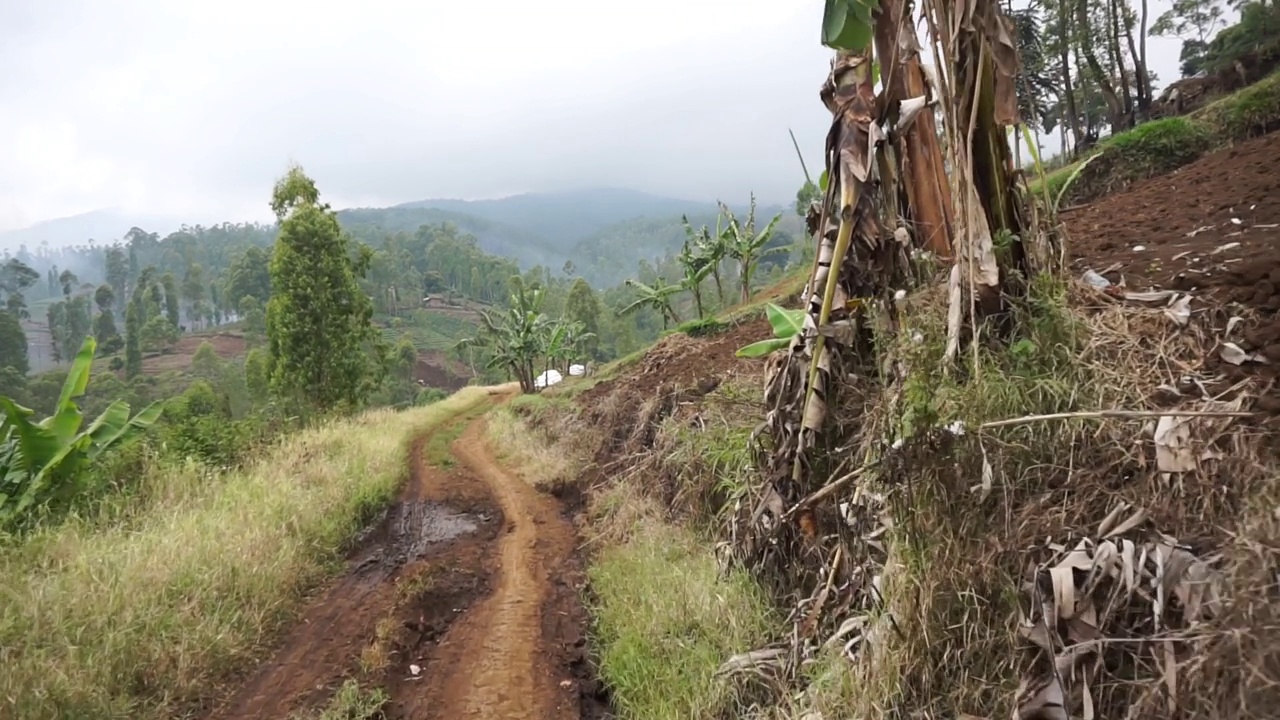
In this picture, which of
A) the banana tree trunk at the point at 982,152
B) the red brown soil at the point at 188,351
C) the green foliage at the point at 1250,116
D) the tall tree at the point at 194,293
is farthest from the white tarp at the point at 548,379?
the tall tree at the point at 194,293

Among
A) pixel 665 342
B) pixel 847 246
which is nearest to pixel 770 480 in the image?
pixel 847 246

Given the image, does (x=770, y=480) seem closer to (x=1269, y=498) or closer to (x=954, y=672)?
(x=954, y=672)

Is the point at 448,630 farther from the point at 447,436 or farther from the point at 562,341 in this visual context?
the point at 562,341

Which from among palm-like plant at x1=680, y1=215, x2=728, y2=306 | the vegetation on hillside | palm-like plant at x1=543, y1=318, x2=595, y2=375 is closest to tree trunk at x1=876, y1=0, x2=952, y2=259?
the vegetation on hillside

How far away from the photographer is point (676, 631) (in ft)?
12.6

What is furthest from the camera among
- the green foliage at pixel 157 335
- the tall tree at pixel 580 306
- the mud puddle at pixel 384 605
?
the green foliage at pixel 157 335

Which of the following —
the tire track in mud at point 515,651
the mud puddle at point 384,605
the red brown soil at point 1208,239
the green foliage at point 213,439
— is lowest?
the tire track in mud at point 515,651

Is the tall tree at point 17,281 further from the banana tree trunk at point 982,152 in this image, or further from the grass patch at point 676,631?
the banana tree trunk at point 982,152

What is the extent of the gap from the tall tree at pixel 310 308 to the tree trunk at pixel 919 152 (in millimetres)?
14436

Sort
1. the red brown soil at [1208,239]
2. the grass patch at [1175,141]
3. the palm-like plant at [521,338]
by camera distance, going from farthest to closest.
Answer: the palm-like plant at [521,338] → the grass patch at [1175,141] → the red brown soil at [1208,239]

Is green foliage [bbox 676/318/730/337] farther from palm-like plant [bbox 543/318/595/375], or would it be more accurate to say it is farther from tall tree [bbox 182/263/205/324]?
tall tree [bbox 182/263/205/324]

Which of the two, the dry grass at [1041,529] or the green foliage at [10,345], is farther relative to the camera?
the green foliage at [10,345]

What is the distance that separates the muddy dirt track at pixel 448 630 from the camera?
12.9 ft

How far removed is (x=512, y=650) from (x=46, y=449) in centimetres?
471
